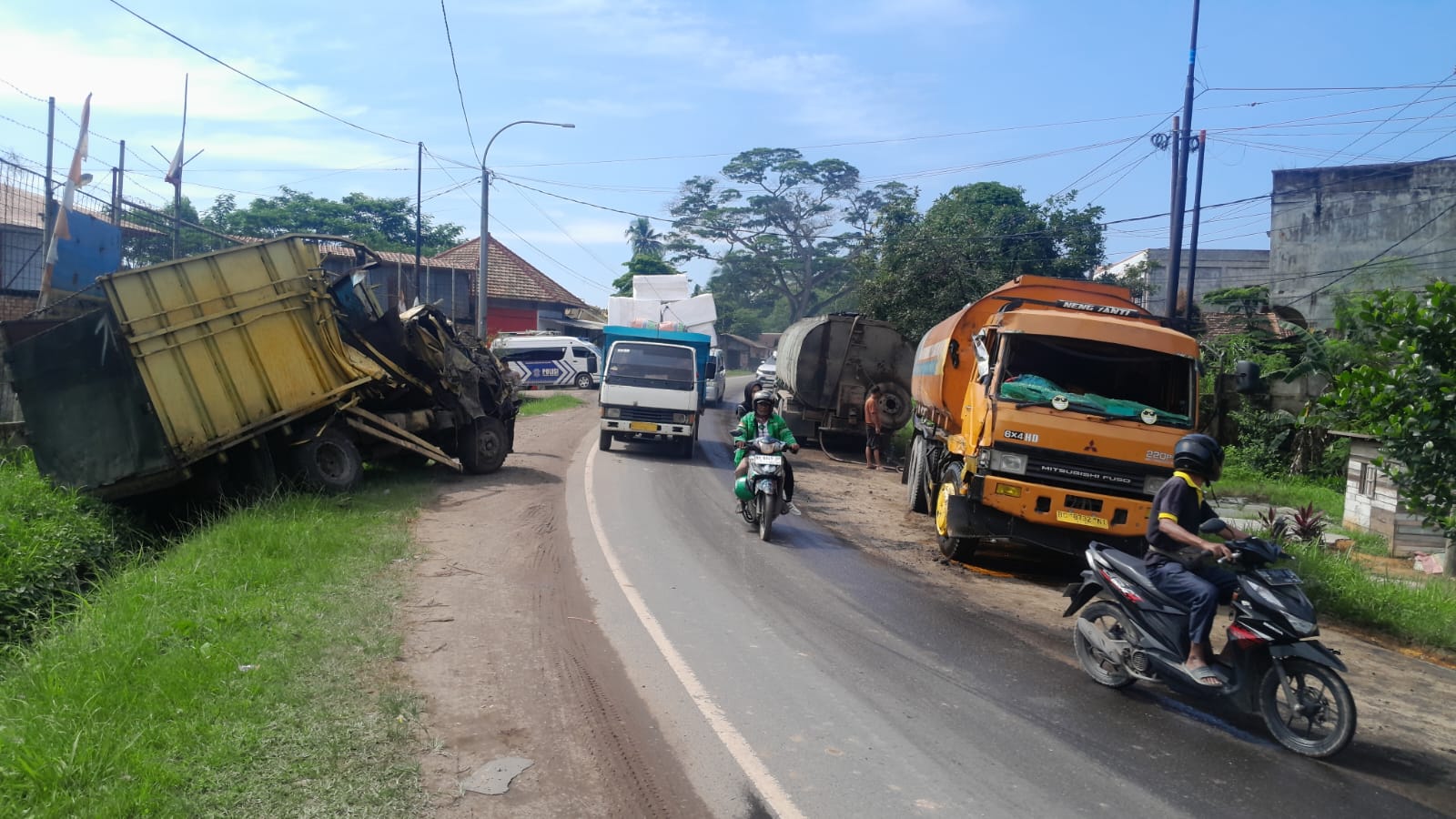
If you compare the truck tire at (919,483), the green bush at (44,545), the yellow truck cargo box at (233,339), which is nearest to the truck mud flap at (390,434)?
the yellow truck cargo box at (233,339)

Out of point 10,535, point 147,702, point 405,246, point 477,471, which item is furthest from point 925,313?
point 405,246

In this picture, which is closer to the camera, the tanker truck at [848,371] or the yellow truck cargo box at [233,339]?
the yellow truck cargo box at [233,339]

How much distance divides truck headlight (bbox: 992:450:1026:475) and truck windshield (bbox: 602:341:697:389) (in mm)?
9539

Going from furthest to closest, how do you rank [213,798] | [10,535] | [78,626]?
[10,535] → [78,626] → [213,798]

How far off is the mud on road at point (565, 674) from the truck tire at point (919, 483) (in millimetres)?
1531

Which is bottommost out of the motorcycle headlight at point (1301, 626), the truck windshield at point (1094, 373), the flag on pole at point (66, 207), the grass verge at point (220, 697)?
the grass verge at point (220, 697)

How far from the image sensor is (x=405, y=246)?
50.4 meters

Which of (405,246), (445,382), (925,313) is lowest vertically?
(445,382)

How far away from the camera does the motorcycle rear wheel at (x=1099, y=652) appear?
6.28 metres

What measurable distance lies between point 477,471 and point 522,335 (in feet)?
87.0

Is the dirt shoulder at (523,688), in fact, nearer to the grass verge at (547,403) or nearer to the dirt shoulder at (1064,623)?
the dirt shoulder at (1064,623)

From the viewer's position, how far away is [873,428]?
20266mm

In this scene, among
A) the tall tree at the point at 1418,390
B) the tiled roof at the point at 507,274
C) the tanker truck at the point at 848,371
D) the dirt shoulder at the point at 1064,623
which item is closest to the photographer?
the dirt shoulder at the point at 1064,623

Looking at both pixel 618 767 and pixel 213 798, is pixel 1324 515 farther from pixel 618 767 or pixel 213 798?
pixel 213 798
